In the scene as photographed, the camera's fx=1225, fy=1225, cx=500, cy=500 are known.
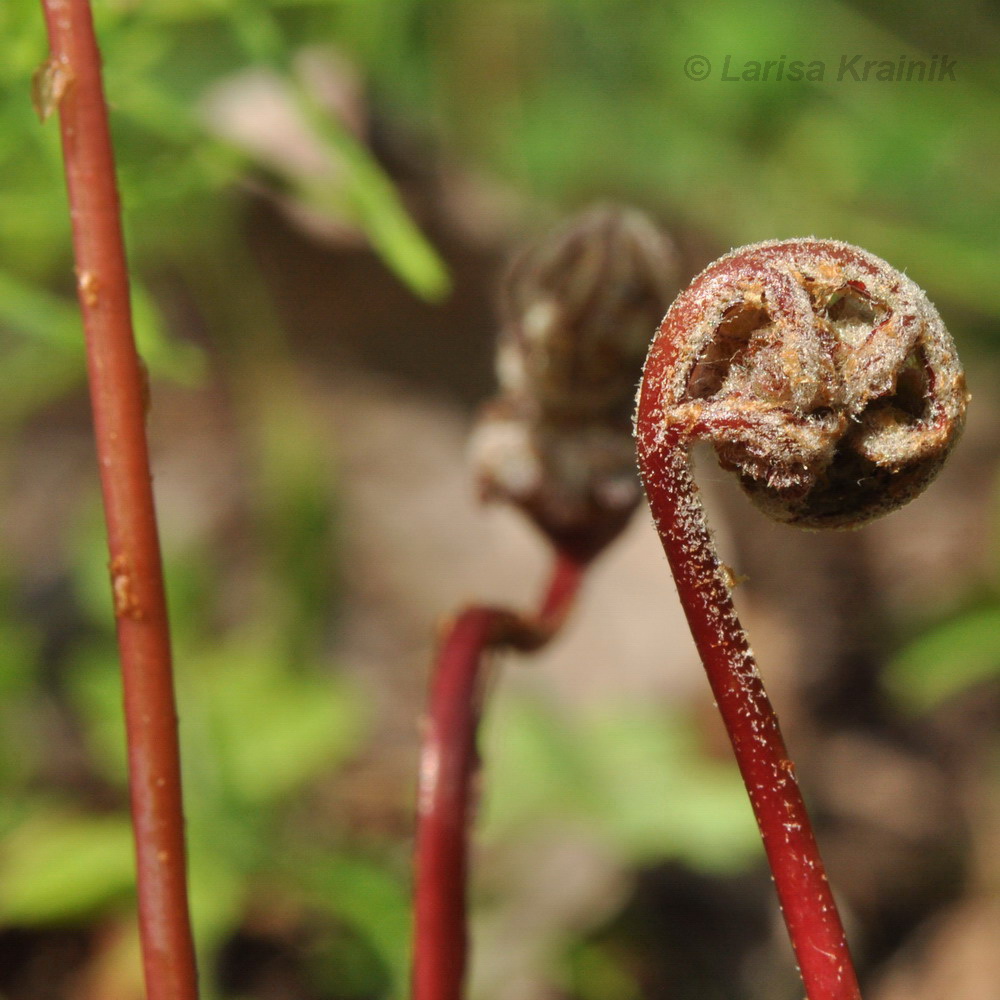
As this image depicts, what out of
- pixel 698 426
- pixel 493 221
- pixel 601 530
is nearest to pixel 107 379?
pixel 698 426

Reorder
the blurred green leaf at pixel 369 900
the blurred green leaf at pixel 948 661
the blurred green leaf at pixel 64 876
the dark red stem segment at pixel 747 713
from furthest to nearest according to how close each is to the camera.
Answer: the blurred green leaf at pixel 948 661, the blurred green leaf at pixel 64 876, the blurred green leaf at pixel 369 900, the dark red stem segment at pixel 747 713

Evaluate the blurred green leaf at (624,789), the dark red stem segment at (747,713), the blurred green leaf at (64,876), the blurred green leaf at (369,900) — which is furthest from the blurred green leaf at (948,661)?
the dark red stem segment at (747,713)

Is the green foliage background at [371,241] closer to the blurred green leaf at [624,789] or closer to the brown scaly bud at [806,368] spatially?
the blurred green leaf at [624,789]

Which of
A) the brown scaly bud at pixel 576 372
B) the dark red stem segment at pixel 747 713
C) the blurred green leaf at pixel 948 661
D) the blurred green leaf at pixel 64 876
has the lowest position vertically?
the dark red stem segment at pixel 747 713

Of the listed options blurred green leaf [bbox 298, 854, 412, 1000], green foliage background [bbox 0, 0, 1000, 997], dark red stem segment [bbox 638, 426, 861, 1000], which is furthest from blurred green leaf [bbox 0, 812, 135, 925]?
dark red stem segment [bbox 638, 426, 861, 1000]

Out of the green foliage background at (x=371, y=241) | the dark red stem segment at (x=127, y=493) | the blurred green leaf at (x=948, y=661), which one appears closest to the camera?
the dark red stem segment at (x=127, y=493)

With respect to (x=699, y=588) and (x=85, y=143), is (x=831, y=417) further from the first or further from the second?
(x=85, y=143)

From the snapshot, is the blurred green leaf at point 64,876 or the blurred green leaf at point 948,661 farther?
the blurred green leaf at point 948,661
